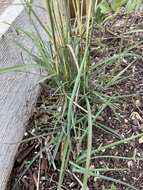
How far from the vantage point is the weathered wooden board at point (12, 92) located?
91cm

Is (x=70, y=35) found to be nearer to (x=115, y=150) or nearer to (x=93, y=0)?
(x=93, y=0)

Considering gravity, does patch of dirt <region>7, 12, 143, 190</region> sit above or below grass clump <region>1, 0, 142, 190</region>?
below

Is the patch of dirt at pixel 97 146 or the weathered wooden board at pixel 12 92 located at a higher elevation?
the weathered wooden board at pixel 12 92

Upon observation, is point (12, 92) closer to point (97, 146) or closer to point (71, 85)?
point (71, 85)

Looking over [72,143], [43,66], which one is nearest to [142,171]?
[72,143]

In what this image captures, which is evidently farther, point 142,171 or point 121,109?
point 121,109

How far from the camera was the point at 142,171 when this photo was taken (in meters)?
0.91

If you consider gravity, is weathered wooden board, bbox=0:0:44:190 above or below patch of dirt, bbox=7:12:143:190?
above

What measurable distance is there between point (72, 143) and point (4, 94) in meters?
0.22

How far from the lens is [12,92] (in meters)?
0.96

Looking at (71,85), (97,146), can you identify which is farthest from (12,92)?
(97,146)

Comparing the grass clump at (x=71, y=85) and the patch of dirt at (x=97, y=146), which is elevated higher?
the grass clump at (x=71, y=85)

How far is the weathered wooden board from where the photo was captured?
0.91m

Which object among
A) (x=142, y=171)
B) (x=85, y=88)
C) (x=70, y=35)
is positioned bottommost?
(x=142, y=171)
